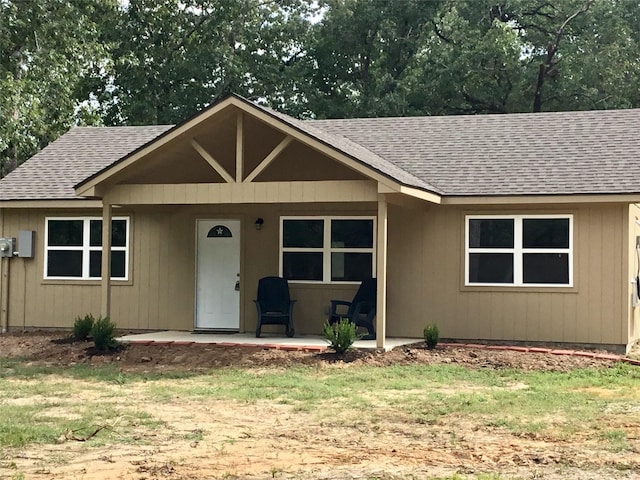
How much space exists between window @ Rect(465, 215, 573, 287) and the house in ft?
0.07

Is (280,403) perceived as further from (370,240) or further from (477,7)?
(477,7)

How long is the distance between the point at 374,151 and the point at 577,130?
11.6 ft

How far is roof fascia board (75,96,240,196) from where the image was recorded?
11242 millimetres

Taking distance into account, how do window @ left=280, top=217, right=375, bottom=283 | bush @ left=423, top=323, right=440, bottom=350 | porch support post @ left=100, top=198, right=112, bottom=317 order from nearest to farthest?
bush @ left=423, top=323, right=440, bottom=350, porch support post @ left=100, top=198, right=112, bottom=317, window @ left=280, top=217, right=375, bottom=283

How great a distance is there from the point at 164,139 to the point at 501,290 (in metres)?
5.44

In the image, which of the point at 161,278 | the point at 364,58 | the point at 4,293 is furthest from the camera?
the point at 364,58

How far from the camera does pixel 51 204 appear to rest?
1411cm

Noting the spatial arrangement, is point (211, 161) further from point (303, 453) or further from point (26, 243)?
point (303, 453)

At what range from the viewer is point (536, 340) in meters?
12.5

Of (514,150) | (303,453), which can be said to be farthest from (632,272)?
(303,453)

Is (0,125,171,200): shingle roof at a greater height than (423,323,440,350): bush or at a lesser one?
greater

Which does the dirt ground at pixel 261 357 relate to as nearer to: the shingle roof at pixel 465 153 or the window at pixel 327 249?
the window at pixel 327 249

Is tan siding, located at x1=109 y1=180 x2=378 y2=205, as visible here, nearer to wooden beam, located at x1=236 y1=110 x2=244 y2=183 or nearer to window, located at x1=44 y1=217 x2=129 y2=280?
wooden beam, located at x1=236 y1=110 x2=244 y2=183

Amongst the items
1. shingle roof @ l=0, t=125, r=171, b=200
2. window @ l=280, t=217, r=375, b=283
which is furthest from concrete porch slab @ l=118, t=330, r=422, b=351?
shingle roof @ l=0, t=125, r=171, b=200
